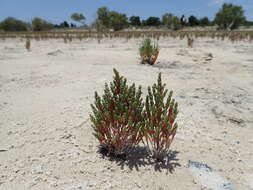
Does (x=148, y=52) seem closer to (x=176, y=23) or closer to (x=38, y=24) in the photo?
(x=176, y=23)

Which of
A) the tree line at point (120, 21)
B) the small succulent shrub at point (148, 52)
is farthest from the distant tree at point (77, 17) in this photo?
the small succulent shrub at point (148, 52)

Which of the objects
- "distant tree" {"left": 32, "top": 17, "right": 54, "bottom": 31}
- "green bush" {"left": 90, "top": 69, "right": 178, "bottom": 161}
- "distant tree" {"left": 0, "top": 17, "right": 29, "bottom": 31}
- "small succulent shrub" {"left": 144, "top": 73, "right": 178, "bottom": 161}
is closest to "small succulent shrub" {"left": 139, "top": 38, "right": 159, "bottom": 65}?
"green bush" {"left": 90, "top": 69, "right": 178, "bottom": 161}

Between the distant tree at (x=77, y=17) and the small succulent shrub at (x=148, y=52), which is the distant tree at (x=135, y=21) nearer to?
the distant tree at (x=77, y=17)

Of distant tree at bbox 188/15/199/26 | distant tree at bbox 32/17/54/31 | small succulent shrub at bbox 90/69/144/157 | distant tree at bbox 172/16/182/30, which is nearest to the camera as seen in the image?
small succulent shrub at bbox 90/69/144/157

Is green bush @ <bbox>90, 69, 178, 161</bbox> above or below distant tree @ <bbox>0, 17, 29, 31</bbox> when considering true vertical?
below

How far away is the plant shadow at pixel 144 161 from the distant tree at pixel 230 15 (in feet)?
198

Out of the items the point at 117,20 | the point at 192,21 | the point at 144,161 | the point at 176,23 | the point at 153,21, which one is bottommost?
the point at 144,161

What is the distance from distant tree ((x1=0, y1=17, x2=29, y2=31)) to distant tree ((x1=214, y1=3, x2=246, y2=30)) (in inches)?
2059

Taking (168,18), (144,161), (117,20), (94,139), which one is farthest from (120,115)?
(168,18)

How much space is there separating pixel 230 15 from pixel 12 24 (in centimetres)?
5549

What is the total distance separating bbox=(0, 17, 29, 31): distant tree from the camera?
5944cm

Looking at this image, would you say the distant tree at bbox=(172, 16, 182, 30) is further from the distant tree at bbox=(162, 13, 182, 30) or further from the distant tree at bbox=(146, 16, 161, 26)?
the distant tree at bbox=(146, 16, 161, 26)

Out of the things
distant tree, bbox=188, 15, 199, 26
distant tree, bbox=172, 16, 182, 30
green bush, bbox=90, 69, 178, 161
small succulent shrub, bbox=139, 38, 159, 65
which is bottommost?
green bush, bbox=90, 69, 178, 161

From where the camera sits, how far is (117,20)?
53125 mm
